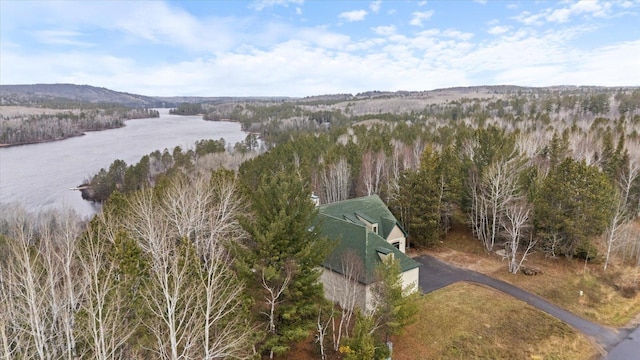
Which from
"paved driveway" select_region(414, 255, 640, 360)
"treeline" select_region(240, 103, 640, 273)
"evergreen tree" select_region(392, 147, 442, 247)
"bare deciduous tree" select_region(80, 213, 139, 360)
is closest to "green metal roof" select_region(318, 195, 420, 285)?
"paved driveway" select_region(414, 255, 640, 360)

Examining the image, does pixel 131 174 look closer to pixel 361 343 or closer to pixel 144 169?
pixel 144 169

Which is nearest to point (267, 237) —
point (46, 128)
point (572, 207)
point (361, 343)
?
point (361, 343)

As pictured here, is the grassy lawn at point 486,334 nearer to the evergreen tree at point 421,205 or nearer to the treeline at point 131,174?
the evergreen tree at point 421,205

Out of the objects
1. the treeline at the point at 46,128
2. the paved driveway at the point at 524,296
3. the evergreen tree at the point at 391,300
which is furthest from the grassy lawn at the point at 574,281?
the treeline at the point at 46,128

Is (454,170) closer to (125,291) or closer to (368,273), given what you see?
(368,273)

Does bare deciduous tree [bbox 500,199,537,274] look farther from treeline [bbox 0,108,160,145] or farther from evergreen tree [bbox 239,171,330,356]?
treeline [bbox 0,108,160,145]

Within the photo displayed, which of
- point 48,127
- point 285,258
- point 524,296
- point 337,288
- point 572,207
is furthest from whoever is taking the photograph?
point 48,127
